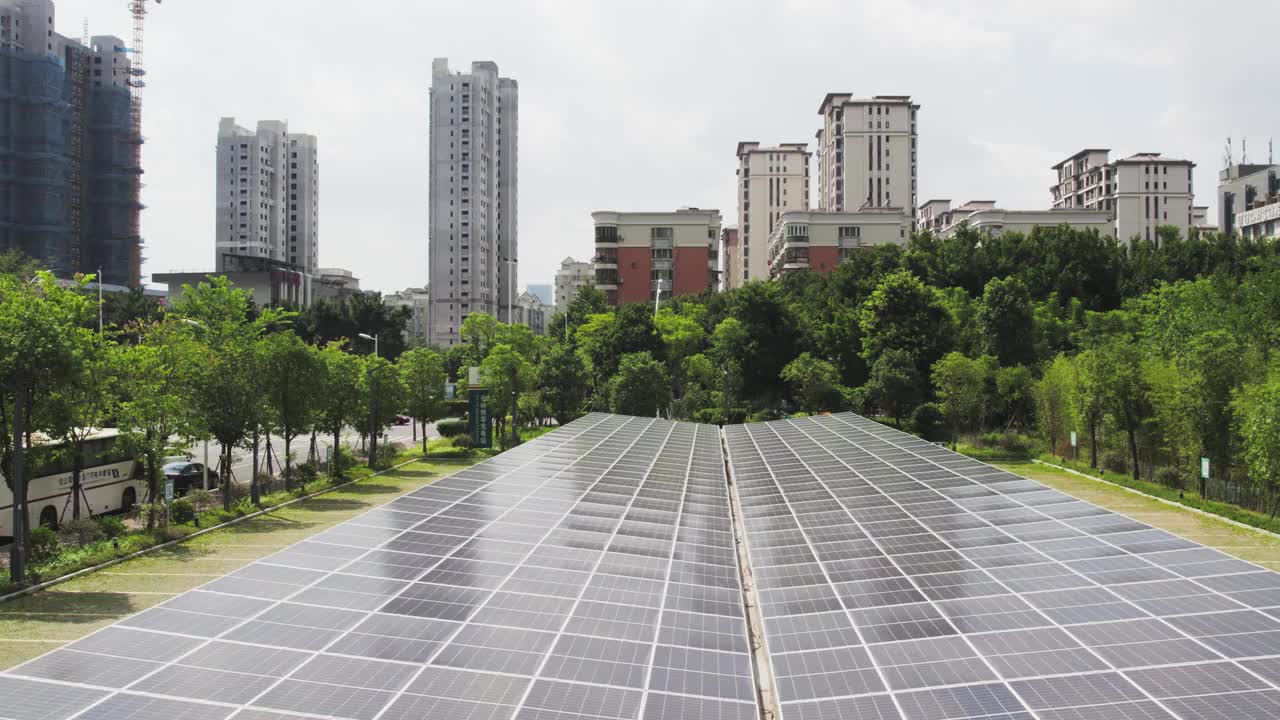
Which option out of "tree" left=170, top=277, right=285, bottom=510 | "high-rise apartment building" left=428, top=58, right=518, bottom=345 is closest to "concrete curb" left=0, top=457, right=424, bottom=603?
"tree" left=170, top=277, right=285, bottom=510

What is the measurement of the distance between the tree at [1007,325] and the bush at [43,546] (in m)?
55.9

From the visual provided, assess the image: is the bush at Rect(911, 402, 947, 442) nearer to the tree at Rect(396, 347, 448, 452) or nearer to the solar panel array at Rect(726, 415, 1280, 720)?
the tree at Rect(396, 347, 448, 452)

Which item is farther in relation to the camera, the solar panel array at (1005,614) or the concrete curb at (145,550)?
the concrete curb at (145,550)

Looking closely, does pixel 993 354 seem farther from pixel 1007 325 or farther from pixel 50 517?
pixel 50 517

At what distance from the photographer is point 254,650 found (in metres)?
9.90

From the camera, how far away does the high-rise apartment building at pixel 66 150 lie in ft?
370

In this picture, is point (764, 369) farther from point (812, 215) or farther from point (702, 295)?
point (812, 215)

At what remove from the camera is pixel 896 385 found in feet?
173

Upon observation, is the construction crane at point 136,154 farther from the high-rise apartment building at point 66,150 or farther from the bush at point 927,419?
the bush at point 927,419

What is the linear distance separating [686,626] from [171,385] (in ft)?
85.6

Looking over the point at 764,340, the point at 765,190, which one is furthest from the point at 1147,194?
the point at 764,340

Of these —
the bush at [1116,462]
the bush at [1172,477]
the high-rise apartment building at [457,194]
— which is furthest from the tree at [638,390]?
the high-rise apartment building at [457,194]

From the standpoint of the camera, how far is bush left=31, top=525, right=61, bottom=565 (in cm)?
2250

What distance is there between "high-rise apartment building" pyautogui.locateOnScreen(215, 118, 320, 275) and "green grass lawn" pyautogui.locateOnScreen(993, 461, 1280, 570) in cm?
16125
